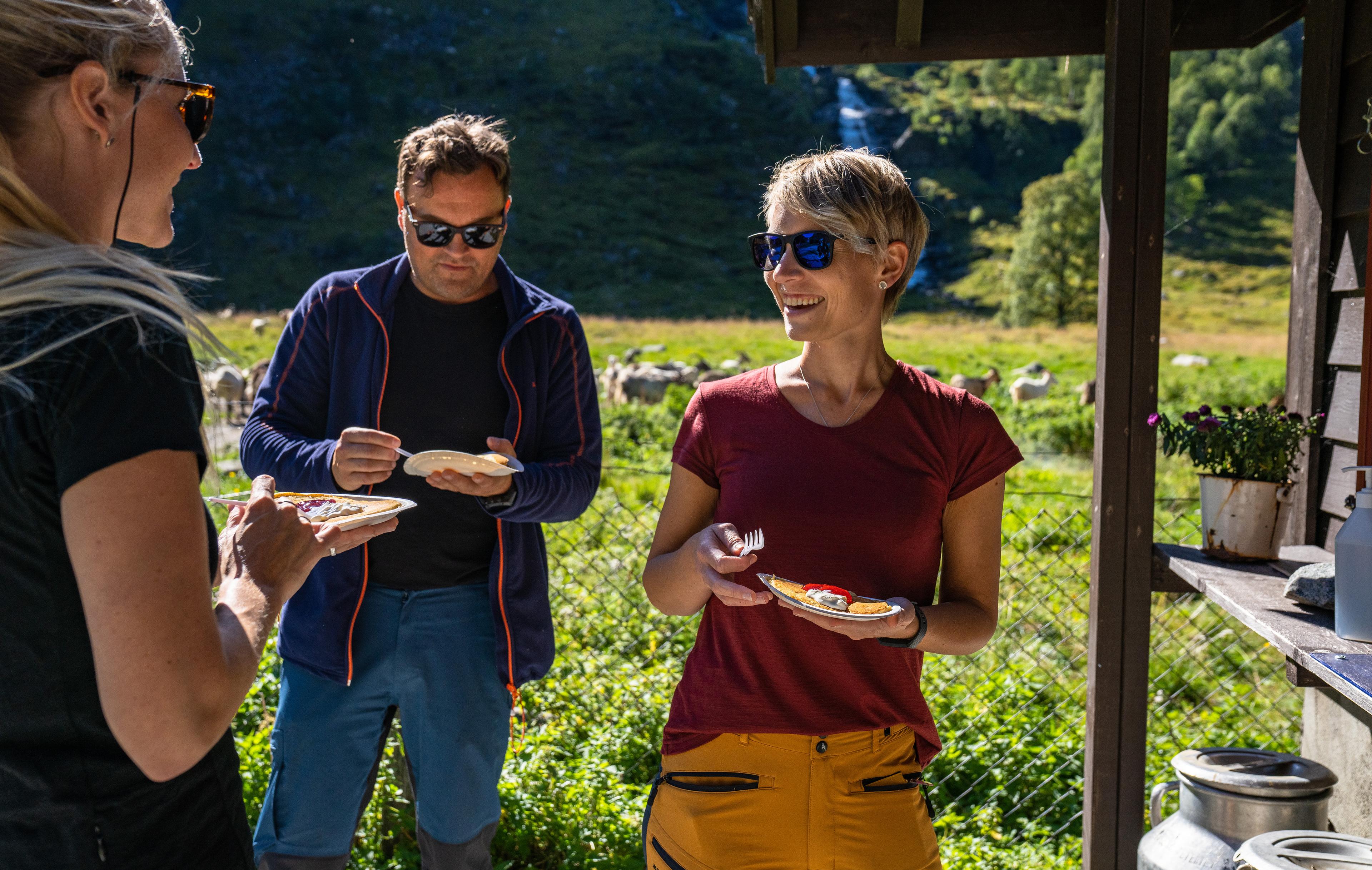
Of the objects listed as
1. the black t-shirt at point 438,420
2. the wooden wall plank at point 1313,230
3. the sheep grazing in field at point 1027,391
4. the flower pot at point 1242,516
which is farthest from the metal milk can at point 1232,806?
the sheep grazing in field at point 1027,391

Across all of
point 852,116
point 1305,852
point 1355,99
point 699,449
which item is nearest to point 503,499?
point 699,449

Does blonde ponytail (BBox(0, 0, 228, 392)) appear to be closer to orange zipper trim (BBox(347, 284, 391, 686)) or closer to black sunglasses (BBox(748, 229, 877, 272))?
black sunglasses (BBox(748, 229, 877, 272))

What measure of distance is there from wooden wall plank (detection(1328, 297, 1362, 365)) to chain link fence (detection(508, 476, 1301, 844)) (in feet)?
3.96

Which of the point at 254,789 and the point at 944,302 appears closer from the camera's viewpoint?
the point at 254,789

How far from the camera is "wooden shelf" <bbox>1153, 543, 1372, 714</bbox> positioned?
176 centimetres

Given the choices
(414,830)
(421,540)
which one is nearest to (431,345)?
(421,540)

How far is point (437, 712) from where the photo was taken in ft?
8.57

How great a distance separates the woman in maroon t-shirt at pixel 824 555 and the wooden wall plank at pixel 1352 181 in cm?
138

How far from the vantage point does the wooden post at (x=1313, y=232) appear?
2.82 metres

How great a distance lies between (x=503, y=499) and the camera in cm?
255

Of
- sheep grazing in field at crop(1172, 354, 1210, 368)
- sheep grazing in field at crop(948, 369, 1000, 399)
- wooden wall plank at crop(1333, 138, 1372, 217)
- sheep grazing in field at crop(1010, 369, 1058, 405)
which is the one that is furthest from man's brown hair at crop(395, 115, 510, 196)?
sheep grazing in field at crop(1172, 354, 1210, 368)

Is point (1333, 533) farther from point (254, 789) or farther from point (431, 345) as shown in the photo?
point (254, 789)

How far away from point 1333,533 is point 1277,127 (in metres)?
91.8

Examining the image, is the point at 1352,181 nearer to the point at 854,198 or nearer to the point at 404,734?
the point at 854,198
